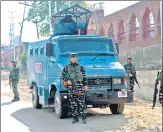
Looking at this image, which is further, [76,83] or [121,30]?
[121,30]

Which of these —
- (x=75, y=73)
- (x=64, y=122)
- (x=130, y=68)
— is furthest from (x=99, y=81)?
(x=130, y=68)

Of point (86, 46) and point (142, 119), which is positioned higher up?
point (86, 46)

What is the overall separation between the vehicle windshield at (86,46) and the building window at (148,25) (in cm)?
867

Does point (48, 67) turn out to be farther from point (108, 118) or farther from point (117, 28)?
point (117, 28)

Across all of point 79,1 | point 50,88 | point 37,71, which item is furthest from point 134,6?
point 79,1

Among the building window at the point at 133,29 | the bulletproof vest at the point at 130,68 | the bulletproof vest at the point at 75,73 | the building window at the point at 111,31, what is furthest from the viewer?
the building window at the point at 111,31

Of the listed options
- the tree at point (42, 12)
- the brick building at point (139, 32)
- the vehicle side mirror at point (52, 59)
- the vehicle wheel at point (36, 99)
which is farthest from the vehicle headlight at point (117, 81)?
the tree at point (42, 12)

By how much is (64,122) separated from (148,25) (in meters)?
11.6

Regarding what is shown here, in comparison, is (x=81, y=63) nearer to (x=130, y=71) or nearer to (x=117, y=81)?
(x=117, y=81)

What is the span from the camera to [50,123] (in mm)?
10078

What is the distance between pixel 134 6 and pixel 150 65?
4435 mm

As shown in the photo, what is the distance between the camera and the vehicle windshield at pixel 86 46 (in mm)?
11273

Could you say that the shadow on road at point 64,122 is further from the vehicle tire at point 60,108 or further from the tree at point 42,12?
the tree at point 42,12

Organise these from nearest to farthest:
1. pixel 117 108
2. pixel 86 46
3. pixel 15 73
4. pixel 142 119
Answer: pixel 142 119 → pixel 117 108 → pixel 86 46 → pixel 15 73
